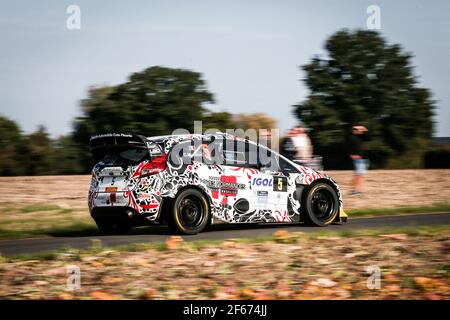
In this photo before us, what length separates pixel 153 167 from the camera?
1160cm

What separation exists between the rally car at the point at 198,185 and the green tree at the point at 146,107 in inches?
1138

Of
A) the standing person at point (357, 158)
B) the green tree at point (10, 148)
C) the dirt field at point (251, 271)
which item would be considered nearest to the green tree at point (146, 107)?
the green tree at point (10, 148)

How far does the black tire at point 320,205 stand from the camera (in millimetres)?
12984

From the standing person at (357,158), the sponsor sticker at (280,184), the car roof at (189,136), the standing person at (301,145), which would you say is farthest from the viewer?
the standing person at (357,158)

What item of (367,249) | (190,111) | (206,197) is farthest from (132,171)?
(190,111)

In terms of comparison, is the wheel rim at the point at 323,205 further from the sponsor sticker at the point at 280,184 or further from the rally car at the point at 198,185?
the sponsor sticker at the point at 280,184

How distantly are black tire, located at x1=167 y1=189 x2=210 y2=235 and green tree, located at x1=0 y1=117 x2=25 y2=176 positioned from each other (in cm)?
2373

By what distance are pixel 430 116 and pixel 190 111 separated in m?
15.7

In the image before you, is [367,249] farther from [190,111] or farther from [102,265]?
[190,111]

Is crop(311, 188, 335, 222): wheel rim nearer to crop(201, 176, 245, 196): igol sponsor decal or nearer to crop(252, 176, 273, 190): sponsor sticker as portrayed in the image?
crop(252, 176, 273, 190): sponsor sticker

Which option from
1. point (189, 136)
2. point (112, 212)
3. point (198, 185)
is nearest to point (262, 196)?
point (198, 185)

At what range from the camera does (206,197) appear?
39.6ft

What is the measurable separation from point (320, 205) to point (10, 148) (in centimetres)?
2589

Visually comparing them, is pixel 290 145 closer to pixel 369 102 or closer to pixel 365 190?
pixel 365 190
